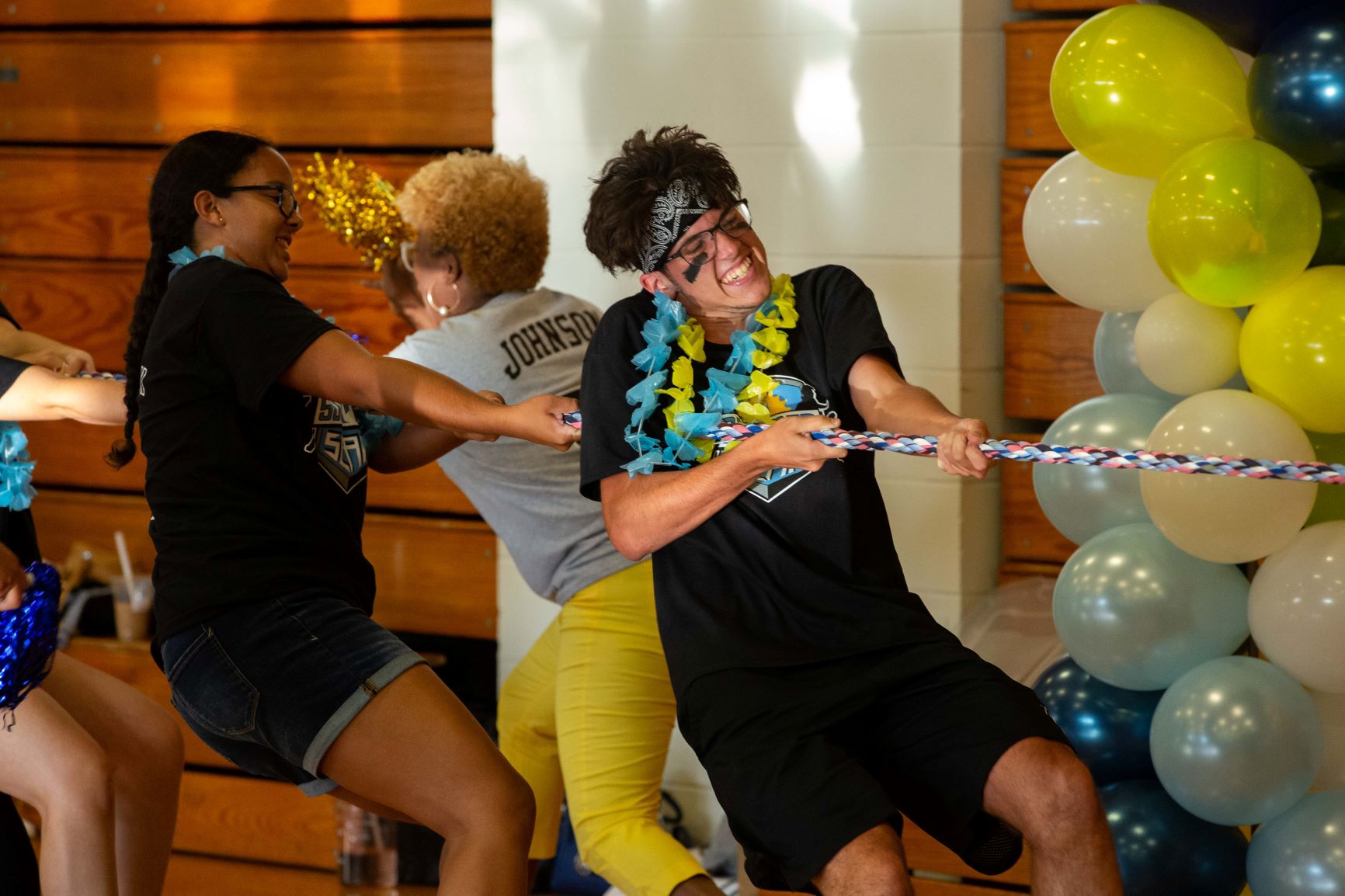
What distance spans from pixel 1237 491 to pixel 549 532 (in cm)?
130

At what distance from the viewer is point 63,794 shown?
7.67 ft

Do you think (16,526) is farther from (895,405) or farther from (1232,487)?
(1232,487)

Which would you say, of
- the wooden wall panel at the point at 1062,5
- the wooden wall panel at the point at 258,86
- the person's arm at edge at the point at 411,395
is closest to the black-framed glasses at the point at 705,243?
the person's arm at edge at the point at 411,395

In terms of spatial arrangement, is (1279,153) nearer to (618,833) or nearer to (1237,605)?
(1237,605)

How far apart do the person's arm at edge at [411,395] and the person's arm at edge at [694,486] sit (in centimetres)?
13

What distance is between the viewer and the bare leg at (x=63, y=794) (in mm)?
2340

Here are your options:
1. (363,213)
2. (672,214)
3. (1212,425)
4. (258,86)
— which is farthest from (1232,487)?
(258,86)

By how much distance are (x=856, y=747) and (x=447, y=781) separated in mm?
546

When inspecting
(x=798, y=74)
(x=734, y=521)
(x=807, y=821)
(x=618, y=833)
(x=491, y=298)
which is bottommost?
(x=618, y=833)

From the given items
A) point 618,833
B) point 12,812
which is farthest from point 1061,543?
point 12,812

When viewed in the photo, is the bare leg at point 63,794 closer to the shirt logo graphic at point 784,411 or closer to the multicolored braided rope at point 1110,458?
the shirt logo graphic at point 784,411

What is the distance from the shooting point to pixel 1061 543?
3467mm

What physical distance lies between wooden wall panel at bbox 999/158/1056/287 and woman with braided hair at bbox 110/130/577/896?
61.8 inches

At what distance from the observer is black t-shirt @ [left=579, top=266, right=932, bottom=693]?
83.4 inches
